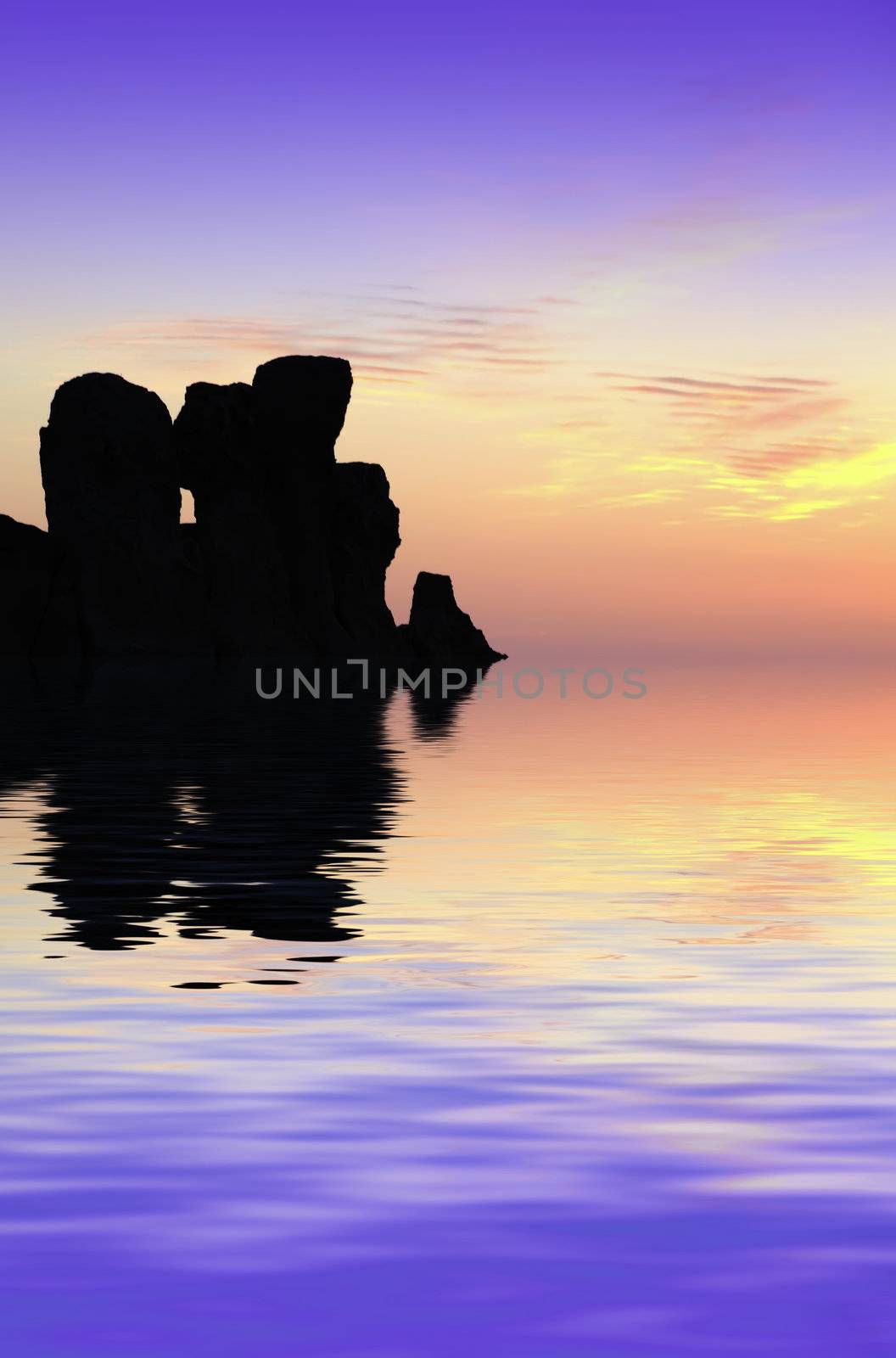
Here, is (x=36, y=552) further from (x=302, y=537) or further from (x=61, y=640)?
(x=302, y=537)

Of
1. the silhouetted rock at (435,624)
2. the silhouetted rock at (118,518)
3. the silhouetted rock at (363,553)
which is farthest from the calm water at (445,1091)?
the silhouetted rock at (435,624)

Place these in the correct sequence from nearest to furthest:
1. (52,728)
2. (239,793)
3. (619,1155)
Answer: (619,1155) → (239,793) → (52,728)

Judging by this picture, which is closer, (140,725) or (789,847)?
(789,847)

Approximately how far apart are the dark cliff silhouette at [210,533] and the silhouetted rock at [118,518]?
0.35 ft

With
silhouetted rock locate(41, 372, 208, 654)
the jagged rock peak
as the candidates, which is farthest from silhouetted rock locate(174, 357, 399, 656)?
the jagged rock peak

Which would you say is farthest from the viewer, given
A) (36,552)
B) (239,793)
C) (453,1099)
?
(36,552)

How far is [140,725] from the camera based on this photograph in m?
45.6

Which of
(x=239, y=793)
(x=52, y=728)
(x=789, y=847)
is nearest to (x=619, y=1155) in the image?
(x=789, y=847)

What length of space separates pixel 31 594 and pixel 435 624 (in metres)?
51.9

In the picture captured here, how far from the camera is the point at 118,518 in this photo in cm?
12225

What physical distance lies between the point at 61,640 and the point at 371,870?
106 m

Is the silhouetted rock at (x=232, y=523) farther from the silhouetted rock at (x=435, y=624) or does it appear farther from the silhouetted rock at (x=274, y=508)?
the silhouetted rock at (x=435, y=624)

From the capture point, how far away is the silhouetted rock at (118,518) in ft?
391

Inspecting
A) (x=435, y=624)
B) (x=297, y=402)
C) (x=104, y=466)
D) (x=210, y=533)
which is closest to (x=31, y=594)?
(x=104, y=466)
